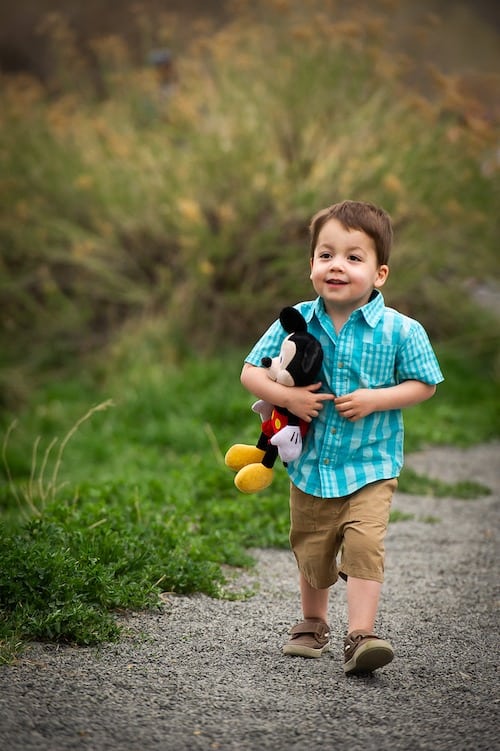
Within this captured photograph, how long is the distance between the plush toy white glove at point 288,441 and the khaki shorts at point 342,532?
0.59 ft

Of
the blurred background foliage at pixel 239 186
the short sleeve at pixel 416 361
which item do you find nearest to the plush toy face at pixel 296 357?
the short sleeve at pixel 416 361

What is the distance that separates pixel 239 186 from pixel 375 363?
594 centimetres

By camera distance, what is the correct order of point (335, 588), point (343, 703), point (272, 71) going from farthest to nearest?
point (272, 71) < point (335, 588) < point (343, 703)

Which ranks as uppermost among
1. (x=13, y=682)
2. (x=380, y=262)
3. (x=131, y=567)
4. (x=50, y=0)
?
(x=50, y=0)

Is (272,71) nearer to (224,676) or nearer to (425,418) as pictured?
(425,418)

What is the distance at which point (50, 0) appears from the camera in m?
20.2

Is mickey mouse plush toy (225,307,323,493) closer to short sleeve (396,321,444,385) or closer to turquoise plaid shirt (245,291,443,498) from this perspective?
turquoise plaid shirt (245,291,443,498)

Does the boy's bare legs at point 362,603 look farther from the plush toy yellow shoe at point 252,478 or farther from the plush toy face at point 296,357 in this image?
the plush toy face at point 296,357

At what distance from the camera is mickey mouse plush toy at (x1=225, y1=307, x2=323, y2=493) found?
3139 mm

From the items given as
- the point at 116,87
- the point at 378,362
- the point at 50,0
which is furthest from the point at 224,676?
the point at 50,0

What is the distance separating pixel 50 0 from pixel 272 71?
12.6 metres

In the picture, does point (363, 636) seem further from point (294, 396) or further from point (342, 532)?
point (294, 396)

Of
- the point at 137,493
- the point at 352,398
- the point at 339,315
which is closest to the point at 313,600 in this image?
the point at 352,398

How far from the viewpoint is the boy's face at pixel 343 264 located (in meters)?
3.17
